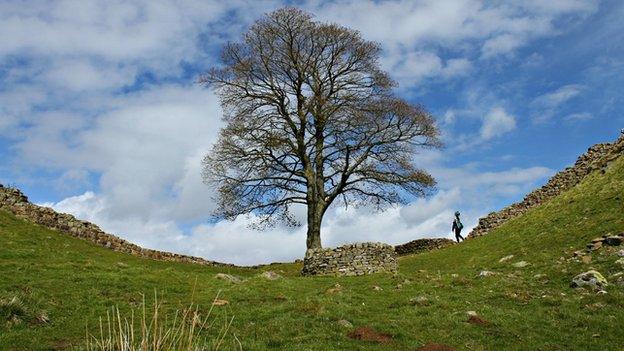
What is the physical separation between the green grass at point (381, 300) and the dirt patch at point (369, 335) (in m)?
0.35

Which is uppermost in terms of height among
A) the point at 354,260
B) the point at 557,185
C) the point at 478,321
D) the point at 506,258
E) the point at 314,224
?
the point at 557,185

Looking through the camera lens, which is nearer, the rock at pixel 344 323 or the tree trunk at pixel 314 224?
the rock at pixel 344 323

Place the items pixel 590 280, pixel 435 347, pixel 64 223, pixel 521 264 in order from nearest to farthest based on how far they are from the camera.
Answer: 1. pixel 435 347
2. pixel 590 280
3. pixel 521 264
4. pixel 64 223

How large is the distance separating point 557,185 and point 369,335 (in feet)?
130

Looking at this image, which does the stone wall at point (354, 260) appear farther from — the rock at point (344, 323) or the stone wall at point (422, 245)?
the stone wall at point (422, 245)

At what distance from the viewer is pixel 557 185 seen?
157 feet

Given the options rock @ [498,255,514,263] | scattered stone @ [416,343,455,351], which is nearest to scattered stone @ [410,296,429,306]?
scattered stone @ [416,343,455,351]

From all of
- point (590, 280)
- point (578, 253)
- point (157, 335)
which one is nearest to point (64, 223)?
point (157, 335)

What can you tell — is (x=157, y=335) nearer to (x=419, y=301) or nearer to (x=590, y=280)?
(x=419, y=301)

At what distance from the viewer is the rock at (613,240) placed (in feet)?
77.2

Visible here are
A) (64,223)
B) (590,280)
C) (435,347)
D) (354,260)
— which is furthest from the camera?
(64,223)

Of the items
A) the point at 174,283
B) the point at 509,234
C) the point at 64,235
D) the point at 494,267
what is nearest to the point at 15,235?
the point at 64,235

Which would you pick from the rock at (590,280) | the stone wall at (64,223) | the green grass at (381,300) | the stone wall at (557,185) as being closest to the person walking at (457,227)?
the stone wall at (557,185)

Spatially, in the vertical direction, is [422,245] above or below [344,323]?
above
